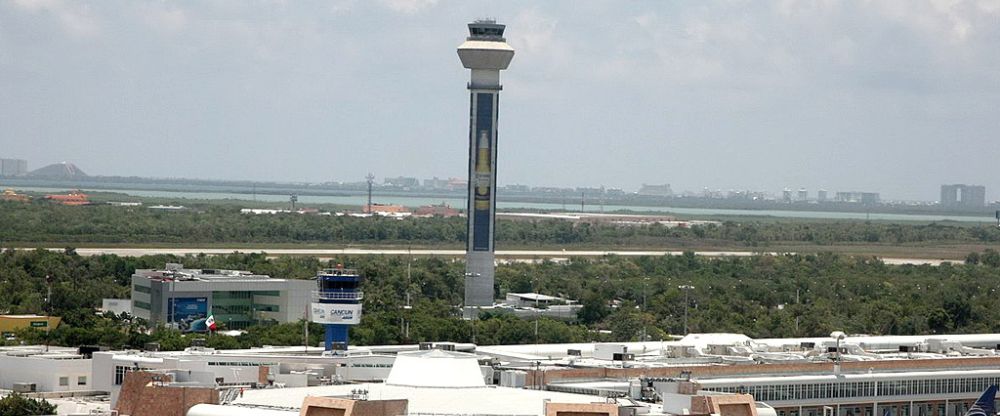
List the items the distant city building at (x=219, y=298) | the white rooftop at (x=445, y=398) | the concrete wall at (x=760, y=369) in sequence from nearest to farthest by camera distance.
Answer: the white rooftop at (x=445, y=398) → the concrete wall at (x=760, y=369) → the distant city building at (x=219, y=298)

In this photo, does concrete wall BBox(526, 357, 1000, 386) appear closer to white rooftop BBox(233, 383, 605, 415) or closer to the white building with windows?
white rooftop BBox(233, 383, 605, 415)

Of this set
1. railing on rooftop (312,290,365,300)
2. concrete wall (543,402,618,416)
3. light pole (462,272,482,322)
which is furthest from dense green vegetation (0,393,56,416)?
light pole (462,272,482,322)

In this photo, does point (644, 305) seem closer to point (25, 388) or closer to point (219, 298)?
point (219, 298)

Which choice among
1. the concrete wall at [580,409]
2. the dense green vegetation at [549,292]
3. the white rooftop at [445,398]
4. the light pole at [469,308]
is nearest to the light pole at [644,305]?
the dense green vegetation at [549,292]

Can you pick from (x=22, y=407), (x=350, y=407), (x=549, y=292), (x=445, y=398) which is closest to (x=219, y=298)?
(x=549, y=292)

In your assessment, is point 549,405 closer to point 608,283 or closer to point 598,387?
point 598,387

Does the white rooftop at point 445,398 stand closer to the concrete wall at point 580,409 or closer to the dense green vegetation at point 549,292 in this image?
the concrete wall at point 580,409
